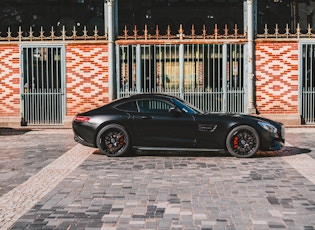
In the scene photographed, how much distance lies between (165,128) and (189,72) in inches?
282

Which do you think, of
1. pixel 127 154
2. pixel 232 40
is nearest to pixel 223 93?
pixel 232 40

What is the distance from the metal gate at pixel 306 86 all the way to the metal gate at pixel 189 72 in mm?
1781

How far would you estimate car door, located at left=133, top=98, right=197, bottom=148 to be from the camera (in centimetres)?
1209

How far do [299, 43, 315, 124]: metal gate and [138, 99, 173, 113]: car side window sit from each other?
7843mm

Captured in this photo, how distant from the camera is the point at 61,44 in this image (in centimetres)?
1895

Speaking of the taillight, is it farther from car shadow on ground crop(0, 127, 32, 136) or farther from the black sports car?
car shadow on ground crop(0, 127, 32, 136)

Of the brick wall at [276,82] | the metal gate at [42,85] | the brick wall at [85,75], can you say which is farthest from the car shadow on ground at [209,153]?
the metal gate at [42,85]

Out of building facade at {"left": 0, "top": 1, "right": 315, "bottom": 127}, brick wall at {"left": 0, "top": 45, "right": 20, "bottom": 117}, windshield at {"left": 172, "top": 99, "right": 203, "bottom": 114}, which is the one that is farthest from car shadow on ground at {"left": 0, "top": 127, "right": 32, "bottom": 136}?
windshield at {"left": 172, "top": 99, "right": 203, "bottom": 114}

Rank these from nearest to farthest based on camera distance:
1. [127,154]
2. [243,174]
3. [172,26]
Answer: [243,174] < [127,154] < [172,26]

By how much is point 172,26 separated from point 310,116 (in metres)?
9.94

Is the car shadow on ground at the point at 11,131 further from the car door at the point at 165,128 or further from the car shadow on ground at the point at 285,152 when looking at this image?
the car shadow on ground at the point at 285,152

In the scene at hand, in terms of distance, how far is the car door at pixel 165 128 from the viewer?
12.1 metres

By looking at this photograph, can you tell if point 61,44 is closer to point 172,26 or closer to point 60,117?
point 60,117

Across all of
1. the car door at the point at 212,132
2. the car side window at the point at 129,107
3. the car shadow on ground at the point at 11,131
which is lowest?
the car shadow on ground at the point at 11,131
